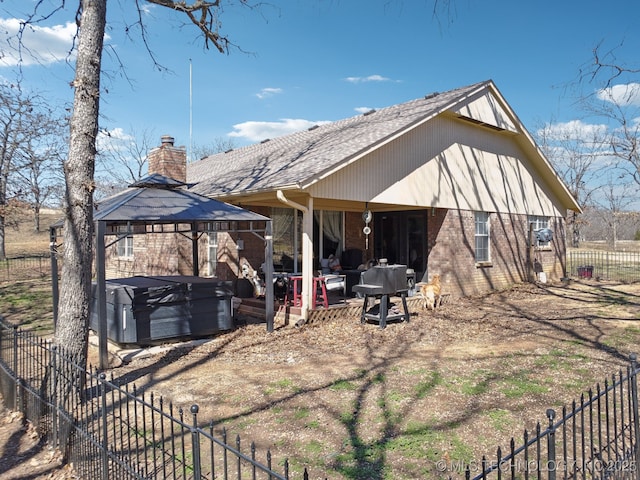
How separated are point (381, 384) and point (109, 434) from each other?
3389 millimetres

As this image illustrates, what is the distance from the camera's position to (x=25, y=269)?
22297 millimetres

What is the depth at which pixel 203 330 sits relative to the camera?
29.7 ft

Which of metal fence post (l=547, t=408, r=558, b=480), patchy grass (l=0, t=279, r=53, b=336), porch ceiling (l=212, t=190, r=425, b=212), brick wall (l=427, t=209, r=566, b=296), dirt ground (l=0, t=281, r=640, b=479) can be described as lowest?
dirt ground (l=0, t=281, r=640, b=479)

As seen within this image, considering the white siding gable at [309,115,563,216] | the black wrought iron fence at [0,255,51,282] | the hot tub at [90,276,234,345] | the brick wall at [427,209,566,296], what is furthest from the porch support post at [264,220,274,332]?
the black wrought iron fence at [0,255,51,282]

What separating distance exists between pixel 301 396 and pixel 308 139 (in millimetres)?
10734

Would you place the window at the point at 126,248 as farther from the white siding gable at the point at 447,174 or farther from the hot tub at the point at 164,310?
the white siding gable at the point at 447,174

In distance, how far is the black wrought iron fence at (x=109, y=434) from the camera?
381 centimetres

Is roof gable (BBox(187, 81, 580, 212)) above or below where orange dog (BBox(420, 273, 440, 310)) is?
above

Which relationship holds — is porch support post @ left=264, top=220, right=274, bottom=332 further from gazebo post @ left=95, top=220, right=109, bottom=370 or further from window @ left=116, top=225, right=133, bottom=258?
window @ left=116, top=225, right=133, bottom=258

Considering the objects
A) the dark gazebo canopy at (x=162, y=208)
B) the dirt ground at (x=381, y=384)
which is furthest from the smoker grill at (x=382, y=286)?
the dark gazebo canopy at (x=162, y=208)

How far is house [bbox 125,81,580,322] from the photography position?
435 inches

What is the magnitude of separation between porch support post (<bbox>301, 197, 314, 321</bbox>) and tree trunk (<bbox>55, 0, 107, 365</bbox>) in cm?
486

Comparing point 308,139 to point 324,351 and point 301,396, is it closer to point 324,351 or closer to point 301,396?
point 324,351

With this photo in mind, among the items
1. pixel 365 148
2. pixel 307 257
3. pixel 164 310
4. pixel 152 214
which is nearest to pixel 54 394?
pixel 164 310
